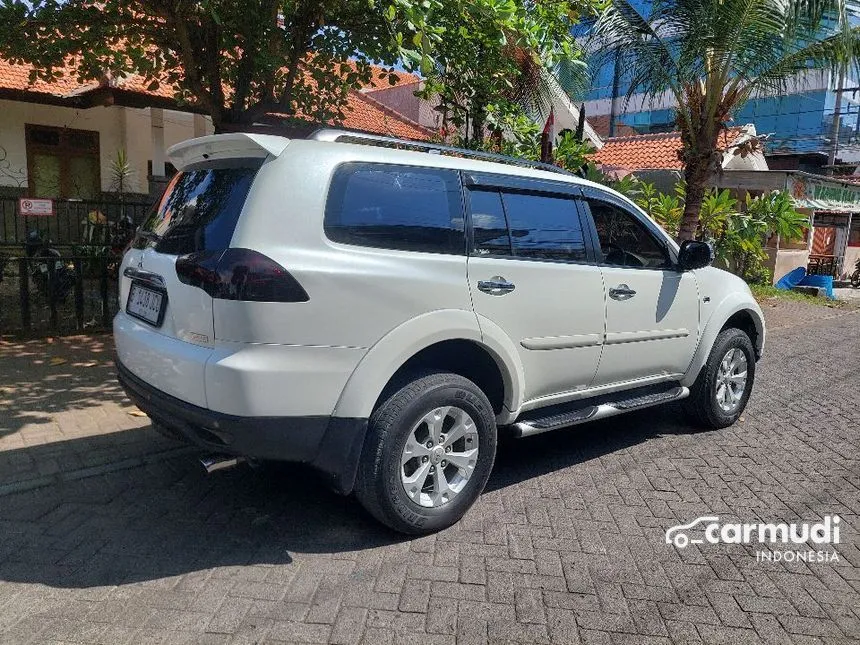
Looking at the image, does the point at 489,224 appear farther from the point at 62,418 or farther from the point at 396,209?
the point at 62,418

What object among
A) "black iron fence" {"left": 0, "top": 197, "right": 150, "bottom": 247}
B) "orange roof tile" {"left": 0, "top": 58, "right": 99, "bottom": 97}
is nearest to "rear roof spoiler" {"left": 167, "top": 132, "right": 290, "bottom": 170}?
"black iron fence" {"left": 0, "top": 197, "right": 150, "bottom": 247}

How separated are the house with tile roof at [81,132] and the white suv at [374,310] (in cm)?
864

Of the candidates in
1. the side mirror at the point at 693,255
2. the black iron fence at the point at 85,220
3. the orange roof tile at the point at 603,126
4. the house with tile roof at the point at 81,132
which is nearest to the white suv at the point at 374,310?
the side mirror at the point at 693,255

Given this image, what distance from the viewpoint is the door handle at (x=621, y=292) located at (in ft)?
14.1

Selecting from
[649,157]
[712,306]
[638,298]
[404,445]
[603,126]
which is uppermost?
[603,126]

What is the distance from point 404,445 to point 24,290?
5.50 metres

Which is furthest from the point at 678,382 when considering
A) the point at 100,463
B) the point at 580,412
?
the point at 100,463

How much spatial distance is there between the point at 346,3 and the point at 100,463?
4926mm

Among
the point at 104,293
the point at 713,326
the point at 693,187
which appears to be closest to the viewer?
the point at 713,326

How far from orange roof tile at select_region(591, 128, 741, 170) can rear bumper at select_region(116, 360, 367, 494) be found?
17331 millimetres

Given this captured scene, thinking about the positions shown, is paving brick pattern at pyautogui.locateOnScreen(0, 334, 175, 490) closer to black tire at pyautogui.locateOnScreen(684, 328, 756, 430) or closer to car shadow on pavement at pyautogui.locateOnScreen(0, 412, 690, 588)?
car shadow on pavement at pyautogui.locateOnScreen(0, 412, 690, 588)

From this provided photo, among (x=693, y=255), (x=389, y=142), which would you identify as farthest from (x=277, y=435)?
(x=693, y=255)

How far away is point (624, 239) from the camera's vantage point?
4.74 meters

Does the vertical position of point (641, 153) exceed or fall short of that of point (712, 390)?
it exceeds it
